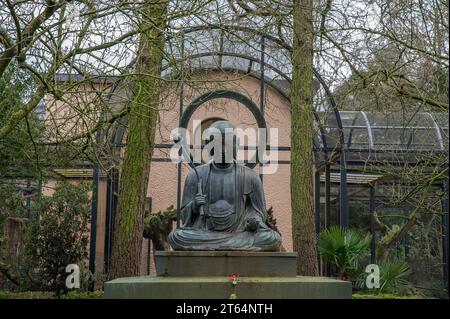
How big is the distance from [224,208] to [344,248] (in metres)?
4.09

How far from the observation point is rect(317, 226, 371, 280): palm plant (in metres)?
11.7

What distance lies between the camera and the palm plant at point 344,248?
11719 mm

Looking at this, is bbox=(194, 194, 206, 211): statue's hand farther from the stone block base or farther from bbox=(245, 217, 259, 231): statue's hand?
the stone block base

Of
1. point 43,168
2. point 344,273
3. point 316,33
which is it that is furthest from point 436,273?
point 43,168

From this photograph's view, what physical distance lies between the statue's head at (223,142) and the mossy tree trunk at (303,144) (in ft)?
10.9

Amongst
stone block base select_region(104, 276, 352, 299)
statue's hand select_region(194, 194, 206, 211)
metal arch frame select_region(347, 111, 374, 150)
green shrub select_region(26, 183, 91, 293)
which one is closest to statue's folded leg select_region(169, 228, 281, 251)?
statue's hand select_region(194, 194, 206, 211)

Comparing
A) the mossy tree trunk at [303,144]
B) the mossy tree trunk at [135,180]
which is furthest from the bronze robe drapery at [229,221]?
the mossy tree trunk at [303,144]

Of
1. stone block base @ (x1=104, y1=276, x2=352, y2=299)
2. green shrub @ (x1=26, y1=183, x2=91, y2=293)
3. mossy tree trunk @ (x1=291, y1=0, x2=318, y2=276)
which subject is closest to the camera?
stone block base @ (x1=104, y1=276, x2=352, y2=299)

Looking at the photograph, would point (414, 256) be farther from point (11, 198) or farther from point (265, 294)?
point (265, 294)

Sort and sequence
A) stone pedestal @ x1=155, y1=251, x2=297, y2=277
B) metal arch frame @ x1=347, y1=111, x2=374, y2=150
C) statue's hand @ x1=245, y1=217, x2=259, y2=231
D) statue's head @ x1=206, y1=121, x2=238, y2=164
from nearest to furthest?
stone pedestal @ x1=155, y1=251, x2=297, y2=277 → statue's hand @ x1=245, y1=217, x2=259, y2=231 → statue's head @ x1=206, y1=121, x2=238, y2=164 → metal arch frame @ x1=347, y1=111, x2=374, y2=150

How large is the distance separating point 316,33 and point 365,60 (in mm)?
1164

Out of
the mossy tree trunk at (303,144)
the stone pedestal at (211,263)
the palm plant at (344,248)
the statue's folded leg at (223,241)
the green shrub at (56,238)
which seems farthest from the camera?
Result: the green shrub at (56,238)

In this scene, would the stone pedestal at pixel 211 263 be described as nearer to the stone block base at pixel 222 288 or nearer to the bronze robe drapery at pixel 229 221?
the bronze robe drapery at pixel 229 221
